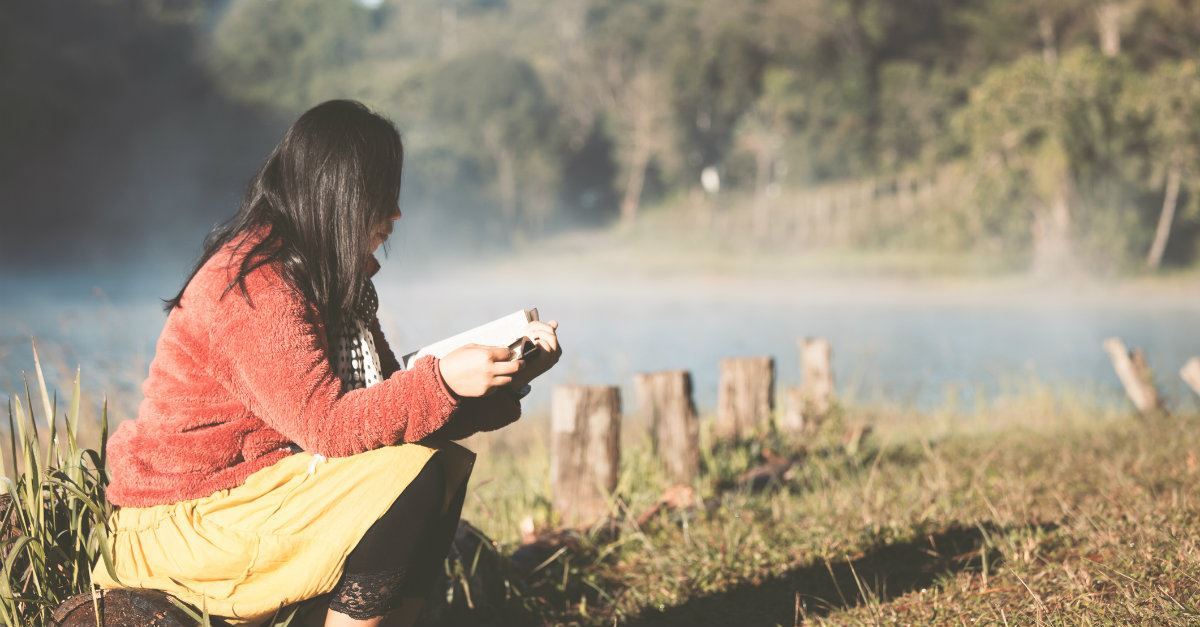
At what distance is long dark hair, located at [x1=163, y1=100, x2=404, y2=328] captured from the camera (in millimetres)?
1549

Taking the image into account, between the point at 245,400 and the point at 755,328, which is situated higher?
the point at 245,400

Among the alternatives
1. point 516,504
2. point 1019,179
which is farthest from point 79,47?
point 516,504

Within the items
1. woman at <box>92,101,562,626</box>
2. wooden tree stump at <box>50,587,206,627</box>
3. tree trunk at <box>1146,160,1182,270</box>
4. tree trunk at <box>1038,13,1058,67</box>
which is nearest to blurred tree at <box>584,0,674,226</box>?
tree trunk at <box>1038,13,1058,67</box>

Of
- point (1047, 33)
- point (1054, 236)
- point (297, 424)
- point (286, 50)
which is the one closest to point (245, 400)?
point (297, 424)

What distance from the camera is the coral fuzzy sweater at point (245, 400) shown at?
1.42 meters

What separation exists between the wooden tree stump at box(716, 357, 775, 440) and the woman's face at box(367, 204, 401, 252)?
103 inches

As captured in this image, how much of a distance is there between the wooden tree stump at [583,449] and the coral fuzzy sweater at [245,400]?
5.26 ft

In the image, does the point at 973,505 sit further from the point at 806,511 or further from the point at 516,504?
the point at 516,504

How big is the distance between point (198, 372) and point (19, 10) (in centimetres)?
3552

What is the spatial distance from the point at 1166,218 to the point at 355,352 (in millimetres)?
21003

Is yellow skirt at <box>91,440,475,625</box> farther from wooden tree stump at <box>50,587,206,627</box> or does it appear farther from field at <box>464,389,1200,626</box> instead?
field at <box>464,389,1200,626</box>

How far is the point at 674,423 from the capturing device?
349cm

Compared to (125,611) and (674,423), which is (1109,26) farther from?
(125,611)

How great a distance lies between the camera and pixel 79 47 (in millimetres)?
32250
